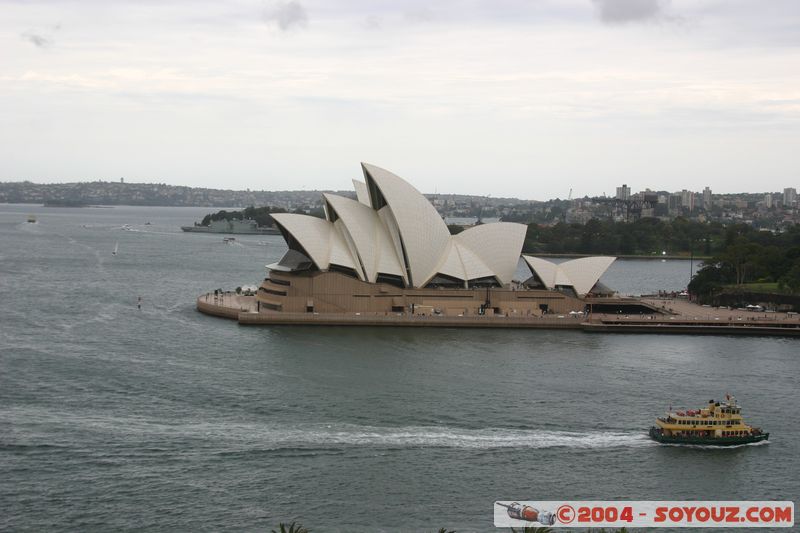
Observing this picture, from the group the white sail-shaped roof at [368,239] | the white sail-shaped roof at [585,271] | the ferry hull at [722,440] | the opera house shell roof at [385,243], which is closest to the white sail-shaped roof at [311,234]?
the opera house shell roof at [385,243]

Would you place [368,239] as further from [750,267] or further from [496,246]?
[750,267]

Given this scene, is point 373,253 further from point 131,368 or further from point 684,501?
point 684,501

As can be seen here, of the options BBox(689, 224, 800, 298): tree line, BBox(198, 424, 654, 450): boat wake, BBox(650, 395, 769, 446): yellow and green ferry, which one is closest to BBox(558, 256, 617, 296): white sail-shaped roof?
BBox(689, 224, 800, 298): tree line

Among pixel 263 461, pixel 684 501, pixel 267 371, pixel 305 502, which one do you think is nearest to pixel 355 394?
pixel 267 371

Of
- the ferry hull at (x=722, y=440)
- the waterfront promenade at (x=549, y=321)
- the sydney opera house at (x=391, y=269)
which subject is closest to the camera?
the ferry hull at (x=722, y=440)

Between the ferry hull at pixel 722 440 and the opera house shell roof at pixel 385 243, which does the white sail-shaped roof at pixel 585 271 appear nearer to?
the opera house shell roof at pixel 385 243

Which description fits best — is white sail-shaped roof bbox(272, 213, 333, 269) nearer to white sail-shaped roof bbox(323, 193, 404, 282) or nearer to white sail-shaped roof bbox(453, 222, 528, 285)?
white sail-shaped roof bbox(323, 193, 404, 282)
